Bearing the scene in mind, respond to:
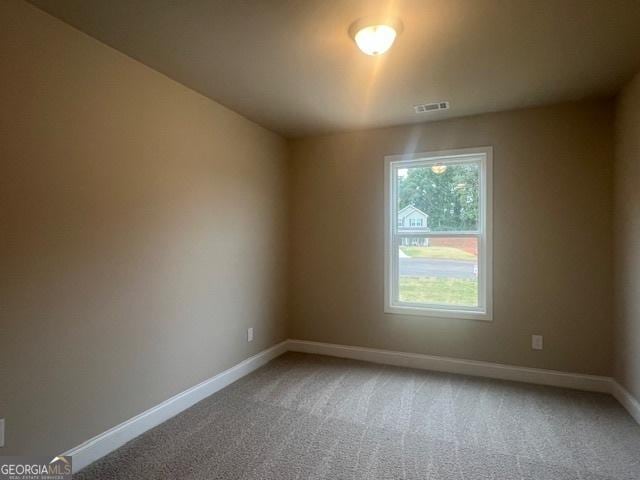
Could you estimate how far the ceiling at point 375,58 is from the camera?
187 centimetres

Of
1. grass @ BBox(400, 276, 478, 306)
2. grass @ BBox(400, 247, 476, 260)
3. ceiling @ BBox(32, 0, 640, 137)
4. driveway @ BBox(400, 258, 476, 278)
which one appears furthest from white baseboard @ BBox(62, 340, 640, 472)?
ceiling @ BBox(32, 0, 640, 137)

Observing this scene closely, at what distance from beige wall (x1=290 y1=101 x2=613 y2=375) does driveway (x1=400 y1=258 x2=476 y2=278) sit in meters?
0.26

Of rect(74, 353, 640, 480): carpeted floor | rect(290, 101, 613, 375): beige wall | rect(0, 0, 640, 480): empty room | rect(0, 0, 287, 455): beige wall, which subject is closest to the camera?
rect(0, 0, 287, 455): beige wall

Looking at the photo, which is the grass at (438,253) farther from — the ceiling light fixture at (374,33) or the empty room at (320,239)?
the ceiling light fixture at (374,33)

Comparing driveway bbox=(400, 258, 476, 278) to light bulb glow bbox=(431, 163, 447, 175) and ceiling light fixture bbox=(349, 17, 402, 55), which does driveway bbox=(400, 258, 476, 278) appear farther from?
ceiling light fixture bbox=(349, 17, 402, 55)

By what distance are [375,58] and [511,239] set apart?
2.11m

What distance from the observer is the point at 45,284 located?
6.28 ft

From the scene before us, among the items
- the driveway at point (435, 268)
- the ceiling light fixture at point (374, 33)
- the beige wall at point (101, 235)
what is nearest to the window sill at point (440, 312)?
the driveway at point (435, 268)

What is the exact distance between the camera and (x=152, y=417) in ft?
8.25

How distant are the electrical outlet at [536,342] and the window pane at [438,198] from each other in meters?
1.13

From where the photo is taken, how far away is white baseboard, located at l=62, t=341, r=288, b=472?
2090 mm

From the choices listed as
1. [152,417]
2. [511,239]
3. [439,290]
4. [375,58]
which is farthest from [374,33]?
[152,417]

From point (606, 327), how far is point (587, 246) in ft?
2.33

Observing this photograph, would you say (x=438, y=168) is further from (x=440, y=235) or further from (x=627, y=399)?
(x=627, y=399)
